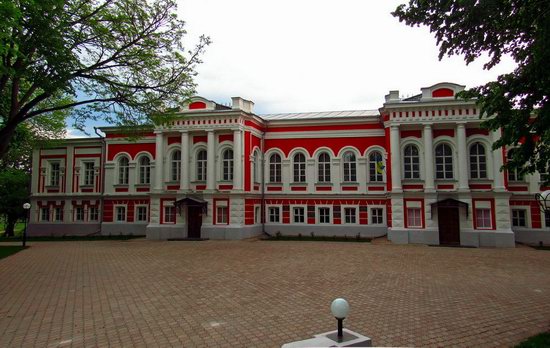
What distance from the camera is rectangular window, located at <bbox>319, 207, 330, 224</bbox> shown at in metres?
23.1

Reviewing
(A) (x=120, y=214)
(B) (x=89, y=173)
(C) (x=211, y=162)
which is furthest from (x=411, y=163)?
(B) (x=89, y=173)

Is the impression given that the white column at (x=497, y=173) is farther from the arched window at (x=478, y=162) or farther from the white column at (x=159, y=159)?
the white column at (x=159, y=159)

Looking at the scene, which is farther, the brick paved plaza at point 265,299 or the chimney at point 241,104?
the chimney at point 241,104

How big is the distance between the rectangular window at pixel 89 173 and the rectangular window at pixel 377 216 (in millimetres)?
20200

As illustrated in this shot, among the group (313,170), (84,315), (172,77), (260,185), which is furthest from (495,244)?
(84,315)

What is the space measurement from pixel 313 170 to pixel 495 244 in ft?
35.5

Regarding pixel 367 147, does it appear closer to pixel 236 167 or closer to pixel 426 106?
pixel 426 106

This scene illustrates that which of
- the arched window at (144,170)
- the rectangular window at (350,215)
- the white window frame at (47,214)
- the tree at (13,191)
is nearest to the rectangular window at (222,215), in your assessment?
the arched window at (144,170)

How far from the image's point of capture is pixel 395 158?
67.3 feet

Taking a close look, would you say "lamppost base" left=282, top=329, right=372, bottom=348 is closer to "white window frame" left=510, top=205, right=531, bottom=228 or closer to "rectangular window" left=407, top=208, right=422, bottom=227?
"rectangular window" left=407, top=208, right=422, bottom=227

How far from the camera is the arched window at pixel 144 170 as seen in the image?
84.9ft

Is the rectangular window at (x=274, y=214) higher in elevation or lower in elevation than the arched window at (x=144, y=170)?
lower

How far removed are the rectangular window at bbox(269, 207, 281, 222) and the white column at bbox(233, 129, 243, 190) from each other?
127 inches

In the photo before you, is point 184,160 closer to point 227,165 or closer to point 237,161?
point 227,165
